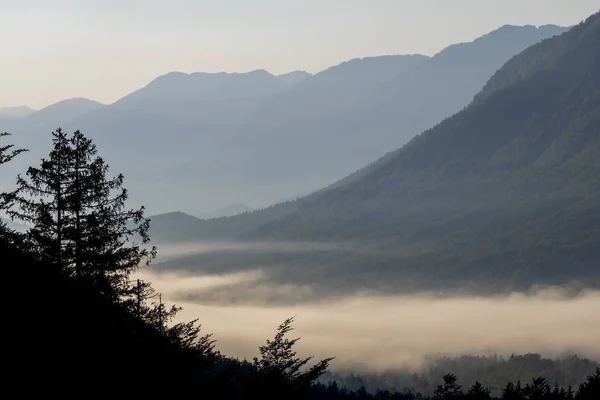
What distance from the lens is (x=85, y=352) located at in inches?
811

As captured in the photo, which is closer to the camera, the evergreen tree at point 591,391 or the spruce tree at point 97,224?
the evergreen tree at point 591,391

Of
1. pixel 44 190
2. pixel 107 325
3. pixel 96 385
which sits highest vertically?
pixel 44 190

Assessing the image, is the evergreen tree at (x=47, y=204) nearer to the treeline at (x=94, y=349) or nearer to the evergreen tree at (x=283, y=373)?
the treeline at (x=94, y=349)

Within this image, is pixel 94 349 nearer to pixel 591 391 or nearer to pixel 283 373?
pixel 283 373

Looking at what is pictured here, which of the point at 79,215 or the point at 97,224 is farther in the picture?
the point at 79,215

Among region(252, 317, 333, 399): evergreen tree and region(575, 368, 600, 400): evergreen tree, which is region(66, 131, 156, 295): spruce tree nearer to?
region(252, 317, 333, 399): evergreen tree

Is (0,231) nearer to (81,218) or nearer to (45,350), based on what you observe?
(81,218)

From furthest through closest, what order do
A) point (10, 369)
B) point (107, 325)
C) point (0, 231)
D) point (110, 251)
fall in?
1. point (110, 251)
2. point (0, 231)
3. point (107, 325)
4. point (10, 369)

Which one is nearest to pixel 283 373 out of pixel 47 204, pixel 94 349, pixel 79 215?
pixel 94 349

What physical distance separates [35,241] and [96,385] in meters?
19.1

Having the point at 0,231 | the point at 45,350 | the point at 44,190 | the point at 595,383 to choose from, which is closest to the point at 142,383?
the point at 45,350

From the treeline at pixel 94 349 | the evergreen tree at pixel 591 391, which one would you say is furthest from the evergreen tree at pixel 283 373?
the evergreen tree at pixel 591 391

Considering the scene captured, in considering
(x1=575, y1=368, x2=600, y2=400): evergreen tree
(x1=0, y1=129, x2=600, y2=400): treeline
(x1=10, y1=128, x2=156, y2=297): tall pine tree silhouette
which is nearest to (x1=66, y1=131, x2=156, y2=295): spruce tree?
(x1=10, y1=128, x2=156, y2=297): tall pine tree silhouette

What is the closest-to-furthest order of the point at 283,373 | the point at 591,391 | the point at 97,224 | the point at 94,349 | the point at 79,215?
the point at 94,349
the point at 283,373
the point at 591,391
the point at 97,224
the point at 79,215
